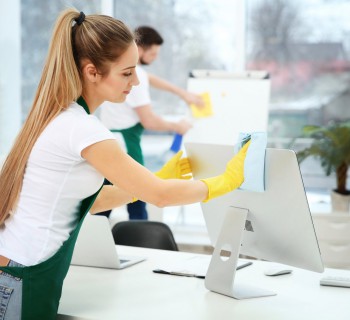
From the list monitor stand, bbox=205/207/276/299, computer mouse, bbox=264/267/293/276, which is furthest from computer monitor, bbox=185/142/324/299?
computer mouse, bbox=264/267/293/276

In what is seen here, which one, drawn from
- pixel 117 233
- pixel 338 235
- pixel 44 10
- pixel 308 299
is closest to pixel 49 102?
pixel 308 299

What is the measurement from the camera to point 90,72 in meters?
1.80

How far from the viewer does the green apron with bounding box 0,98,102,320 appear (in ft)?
5.56

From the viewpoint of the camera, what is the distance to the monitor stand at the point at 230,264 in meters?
1.96

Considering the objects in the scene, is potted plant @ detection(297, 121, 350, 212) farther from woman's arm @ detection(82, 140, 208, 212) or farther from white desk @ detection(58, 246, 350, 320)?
woman's arm @ detection(82, 140, 208, 212)

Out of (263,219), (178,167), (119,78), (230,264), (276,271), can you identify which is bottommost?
(276,271)

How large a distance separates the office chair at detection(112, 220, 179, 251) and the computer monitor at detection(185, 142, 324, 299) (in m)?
0.79

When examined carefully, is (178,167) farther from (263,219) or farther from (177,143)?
(177,143)

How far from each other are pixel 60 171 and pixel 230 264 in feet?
1.95

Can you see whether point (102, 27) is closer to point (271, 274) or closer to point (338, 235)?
point (271, 274)

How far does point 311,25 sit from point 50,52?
10.9 ft

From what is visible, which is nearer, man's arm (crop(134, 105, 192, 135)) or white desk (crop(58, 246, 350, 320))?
white desk (crop(58, 246, 350, 320))

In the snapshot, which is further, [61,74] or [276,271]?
[276,271]

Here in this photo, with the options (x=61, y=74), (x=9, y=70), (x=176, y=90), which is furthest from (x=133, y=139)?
(x=61, y=74)
